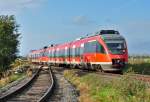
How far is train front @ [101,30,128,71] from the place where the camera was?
37688 millimetres

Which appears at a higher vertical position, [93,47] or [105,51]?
[93,47]

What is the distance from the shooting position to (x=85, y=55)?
46188 millimetres

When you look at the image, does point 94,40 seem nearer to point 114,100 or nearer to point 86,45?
point 86,45

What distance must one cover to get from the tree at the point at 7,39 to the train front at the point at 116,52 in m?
30.7

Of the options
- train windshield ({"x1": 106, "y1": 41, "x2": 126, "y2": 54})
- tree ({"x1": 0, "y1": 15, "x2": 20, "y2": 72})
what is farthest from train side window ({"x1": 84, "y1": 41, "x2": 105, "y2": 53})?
tree ({"x1": 0, "y1": 15, "x2": 20, "y2": 72})

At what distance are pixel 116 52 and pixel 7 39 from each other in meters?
35.5

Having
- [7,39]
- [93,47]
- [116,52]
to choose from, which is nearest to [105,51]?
[116,52]

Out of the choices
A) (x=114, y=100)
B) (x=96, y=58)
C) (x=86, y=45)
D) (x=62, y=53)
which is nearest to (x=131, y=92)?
(x=114, y=100)

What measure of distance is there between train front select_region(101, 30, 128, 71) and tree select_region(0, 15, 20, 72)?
101 ft

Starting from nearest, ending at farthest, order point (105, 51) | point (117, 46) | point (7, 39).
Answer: point (117, 46)
point (105, 51)
point (7, 39)

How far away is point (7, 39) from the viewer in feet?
233

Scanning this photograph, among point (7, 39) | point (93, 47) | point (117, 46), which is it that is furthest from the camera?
point (7, 39)

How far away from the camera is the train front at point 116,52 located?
37.7 meters

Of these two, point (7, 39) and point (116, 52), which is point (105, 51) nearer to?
point (116, 52)
